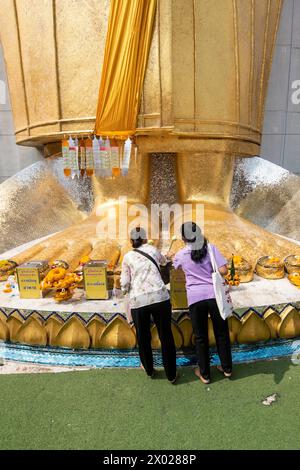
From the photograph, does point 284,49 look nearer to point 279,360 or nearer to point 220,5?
point 220,5

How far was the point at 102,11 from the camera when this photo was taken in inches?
116

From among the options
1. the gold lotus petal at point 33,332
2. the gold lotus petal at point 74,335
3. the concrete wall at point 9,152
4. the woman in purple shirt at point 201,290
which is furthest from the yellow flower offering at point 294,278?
the concrete wall at point 9,152

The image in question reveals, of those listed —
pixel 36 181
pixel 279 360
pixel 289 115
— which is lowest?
pixel 279 360

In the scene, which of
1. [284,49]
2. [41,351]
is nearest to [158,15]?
[284,49]

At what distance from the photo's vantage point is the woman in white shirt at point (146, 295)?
181 centimetres

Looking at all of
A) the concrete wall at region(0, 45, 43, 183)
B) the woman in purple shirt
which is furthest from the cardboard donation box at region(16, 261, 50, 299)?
the concrete wall at region(0, 45, 43, 183)

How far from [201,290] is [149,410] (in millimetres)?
659

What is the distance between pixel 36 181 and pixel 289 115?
10.8ft

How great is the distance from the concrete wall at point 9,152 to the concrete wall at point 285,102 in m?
3.02

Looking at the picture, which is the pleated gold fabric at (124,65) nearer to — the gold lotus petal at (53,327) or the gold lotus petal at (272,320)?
the gold lotus petal at (53,327)

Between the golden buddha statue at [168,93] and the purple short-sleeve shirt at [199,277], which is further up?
the golden buddha statue at [168,93]

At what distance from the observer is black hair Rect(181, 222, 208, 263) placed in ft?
5.96

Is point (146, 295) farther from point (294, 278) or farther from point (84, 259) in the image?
point (294, 278)

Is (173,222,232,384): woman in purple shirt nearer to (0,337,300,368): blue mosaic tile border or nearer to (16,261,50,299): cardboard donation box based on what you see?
(0,337,300,368): blue mosaic tile border
